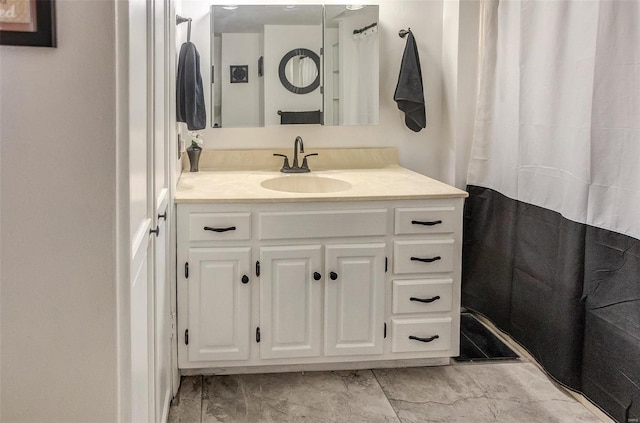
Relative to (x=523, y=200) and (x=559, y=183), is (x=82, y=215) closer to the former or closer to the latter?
(x=559, y=183)

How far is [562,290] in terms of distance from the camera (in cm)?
268

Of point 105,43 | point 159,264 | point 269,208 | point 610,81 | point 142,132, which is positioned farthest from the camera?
point 269,208

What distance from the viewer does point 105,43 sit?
1165mm

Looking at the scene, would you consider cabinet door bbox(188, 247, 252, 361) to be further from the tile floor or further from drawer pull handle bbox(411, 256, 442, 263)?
drawer pull handle bbox(411, 256, 442, 263)

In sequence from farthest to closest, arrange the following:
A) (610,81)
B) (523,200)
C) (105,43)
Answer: (523,200), (610,81), (105,43)

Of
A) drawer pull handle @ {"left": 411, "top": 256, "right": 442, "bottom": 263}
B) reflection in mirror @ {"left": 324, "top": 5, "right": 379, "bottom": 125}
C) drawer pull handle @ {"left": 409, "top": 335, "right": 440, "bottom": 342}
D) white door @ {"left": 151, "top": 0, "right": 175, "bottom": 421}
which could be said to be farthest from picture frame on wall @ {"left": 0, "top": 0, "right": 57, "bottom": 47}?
reflection in mirror @ {"left": 324, "top": 5, "right": 379, "bottom": 125}

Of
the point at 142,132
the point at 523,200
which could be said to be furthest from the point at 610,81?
the point at 142,132

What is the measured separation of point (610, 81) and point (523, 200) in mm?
792

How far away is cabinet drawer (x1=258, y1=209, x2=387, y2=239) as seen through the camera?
266 cm

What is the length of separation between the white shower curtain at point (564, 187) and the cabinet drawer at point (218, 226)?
1.30m

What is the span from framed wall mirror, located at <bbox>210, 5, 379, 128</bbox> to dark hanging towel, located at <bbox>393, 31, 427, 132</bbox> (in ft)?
0.46

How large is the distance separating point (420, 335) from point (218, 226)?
39.5 inches

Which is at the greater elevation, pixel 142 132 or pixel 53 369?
pixel 142 132

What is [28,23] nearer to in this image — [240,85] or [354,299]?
[354,299]
